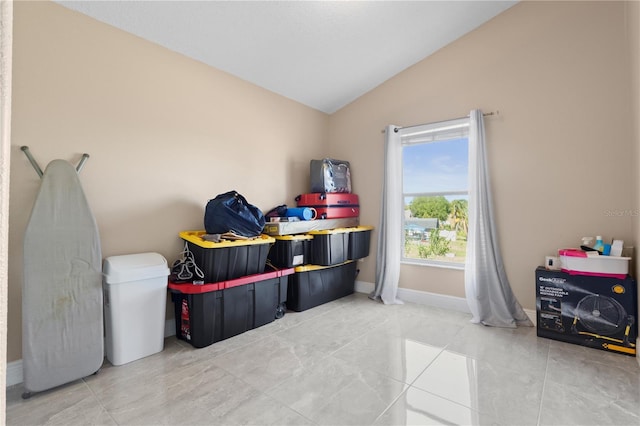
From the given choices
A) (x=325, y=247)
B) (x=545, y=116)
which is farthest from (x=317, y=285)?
(x=545, y=116)

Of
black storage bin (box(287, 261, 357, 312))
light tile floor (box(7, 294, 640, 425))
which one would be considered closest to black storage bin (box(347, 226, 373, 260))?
black storage bin (box(287, 261, 357, 312))

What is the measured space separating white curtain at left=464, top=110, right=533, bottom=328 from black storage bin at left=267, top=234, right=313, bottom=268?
1.81 metres

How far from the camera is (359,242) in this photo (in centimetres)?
398

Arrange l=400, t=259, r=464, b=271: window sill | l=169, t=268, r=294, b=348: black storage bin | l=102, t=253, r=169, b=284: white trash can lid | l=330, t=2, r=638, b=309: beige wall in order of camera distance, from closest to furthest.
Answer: l=102, t=253, r=169, b=284: white trash can lid → l=169, t=268, r=294, b=348: black storage bin → l=330, t=2, r=638, b=309: beige wall → l=400, t=259, r=464, b=271: window sill

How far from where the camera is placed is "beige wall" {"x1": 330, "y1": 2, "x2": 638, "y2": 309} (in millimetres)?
2658

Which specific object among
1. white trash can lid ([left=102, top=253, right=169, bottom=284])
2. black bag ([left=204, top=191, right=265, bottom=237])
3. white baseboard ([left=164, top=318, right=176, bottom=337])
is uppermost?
black bag ([left=204, top=191, right=265, bottom=237])

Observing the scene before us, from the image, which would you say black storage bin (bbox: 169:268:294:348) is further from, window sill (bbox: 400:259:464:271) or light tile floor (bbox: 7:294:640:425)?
window sill (bbox: 400:259:464:271)

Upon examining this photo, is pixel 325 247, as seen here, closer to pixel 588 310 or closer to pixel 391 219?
pixel 391 219

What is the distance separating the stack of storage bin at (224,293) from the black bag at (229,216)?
138mm

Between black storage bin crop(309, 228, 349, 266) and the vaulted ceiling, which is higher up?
the vaulted ceiling

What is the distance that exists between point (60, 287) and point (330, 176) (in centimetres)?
291

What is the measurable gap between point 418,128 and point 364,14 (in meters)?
1.47

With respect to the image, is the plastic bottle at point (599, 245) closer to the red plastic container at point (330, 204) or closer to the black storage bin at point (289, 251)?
the red plastic container at point (330, 204)

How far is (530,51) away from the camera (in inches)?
120
